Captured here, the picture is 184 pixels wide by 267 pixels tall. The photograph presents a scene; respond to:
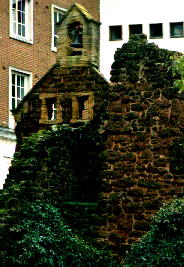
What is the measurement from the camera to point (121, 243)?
2300 cm

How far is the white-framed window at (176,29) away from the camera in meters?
52.7

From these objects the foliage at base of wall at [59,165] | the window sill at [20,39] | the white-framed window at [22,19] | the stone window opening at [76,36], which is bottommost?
the foliage at base of wall at [59,165]

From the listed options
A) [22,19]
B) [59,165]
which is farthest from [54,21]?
[59,165]

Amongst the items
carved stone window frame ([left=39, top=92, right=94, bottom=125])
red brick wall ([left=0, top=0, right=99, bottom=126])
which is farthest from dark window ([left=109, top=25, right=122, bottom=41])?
carved stone window frame ([left=39, top=92, right=94, bottom=125])

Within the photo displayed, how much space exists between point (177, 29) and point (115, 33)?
361cm

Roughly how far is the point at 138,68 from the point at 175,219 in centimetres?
412

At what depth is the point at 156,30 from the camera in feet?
174

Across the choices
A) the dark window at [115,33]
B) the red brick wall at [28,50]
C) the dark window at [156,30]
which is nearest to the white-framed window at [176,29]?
the dark window at [156,30]

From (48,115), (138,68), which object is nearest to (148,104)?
(138,68)

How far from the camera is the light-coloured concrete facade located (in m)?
52.6

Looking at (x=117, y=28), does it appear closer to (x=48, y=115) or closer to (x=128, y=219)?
(x=48, y=115)

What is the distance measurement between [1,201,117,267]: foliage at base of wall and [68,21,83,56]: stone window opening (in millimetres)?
7944

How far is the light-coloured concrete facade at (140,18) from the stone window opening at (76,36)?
21.5 metres

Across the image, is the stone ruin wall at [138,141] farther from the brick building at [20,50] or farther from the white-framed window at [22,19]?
the white-framed window at [22,19]
